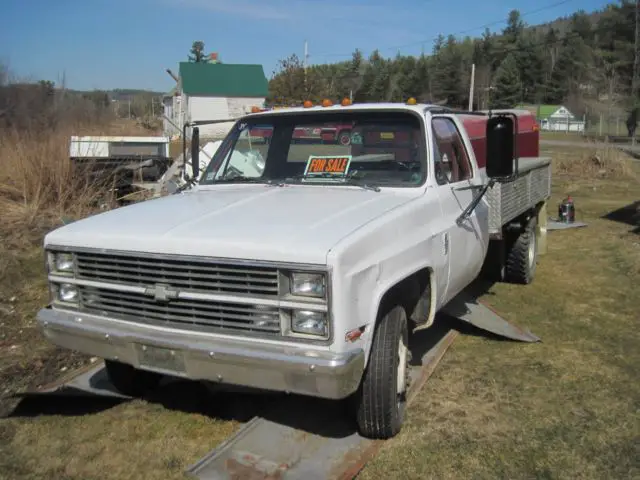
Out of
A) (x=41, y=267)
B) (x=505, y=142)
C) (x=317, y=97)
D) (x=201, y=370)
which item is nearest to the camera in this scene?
(x=201, y=370)

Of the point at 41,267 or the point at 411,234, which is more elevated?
the point at 411,234

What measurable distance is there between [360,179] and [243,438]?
1878 mm

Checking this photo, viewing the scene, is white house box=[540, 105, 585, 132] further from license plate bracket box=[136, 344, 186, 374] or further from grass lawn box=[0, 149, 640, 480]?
license plate bracket box=[136, 344, 186, 374]

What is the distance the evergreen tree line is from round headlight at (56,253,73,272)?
20803mm

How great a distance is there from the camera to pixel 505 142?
4020 millimetres

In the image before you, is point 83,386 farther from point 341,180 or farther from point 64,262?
point 341,180

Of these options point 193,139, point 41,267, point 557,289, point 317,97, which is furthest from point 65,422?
point 317,97

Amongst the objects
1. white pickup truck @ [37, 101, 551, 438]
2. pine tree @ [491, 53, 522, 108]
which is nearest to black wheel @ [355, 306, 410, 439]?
white pickup truck @ [37, 101, 551, 438]

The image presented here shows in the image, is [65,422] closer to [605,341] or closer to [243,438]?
[243,438]

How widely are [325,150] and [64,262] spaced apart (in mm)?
1983

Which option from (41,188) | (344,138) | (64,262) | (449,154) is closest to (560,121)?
(41,188)

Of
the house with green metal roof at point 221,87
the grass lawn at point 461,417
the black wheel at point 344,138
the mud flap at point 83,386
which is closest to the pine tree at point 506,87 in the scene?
the house with green metal roof at point 221,87

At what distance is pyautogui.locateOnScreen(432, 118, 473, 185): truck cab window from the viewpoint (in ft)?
14.6

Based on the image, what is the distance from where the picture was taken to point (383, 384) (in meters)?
3.39
